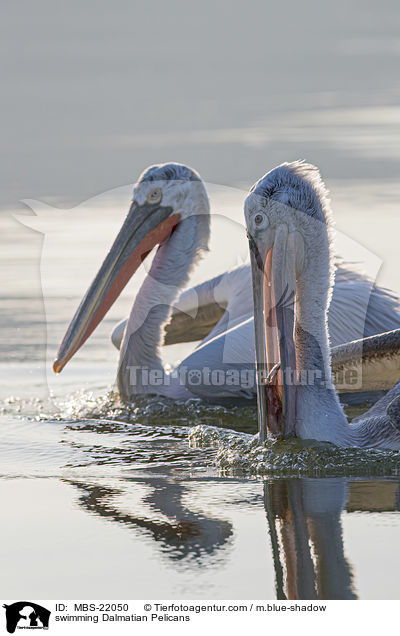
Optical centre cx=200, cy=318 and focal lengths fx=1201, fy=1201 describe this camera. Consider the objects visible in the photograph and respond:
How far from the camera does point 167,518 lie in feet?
12.5

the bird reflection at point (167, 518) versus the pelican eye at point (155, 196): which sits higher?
the pelican eye at point (155, 196)

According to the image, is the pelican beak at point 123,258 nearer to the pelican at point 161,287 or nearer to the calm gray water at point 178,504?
the pelican at point 161,287

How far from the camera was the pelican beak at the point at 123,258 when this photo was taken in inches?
260

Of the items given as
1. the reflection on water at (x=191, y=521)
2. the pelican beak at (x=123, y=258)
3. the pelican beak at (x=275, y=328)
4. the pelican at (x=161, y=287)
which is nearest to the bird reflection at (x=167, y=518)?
the reflection on water at (x=191, y=521)

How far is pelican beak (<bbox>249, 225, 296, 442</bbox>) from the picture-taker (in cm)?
473

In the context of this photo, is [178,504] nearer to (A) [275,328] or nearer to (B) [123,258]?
(A) [275,328]

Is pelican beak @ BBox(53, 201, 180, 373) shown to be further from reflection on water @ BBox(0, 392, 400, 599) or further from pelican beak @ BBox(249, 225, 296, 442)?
pelican beak @ BBox(249, 225, 296, 442)

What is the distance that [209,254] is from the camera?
278 inches

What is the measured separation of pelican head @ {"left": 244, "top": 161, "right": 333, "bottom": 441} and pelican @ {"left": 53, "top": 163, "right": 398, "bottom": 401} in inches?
57.4

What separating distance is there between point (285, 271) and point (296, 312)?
176 millimetres

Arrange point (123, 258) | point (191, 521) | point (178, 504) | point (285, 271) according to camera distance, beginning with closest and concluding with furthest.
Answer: point (191, 521)
point (178, 504)
point (285, 271)
point (123, 258)

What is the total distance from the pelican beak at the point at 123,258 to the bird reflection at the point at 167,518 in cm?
226
